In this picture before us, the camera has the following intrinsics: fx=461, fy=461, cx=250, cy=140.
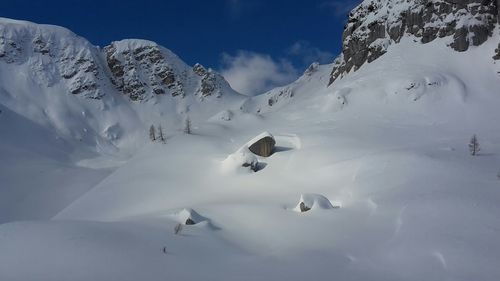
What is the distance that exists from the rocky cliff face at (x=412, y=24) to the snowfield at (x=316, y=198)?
5.24 feet

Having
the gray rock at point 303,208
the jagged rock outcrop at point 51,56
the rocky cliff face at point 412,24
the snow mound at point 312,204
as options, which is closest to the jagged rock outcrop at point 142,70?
the jagged rock outcrop at point 51,56

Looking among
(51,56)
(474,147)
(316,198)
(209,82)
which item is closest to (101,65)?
(51,56)

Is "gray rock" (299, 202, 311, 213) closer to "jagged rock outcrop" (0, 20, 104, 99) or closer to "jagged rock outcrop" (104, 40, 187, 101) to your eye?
"jagged rock outcrop" (0, 20, 104, 99)

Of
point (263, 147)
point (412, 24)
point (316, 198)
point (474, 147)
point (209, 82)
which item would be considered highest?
point (209, 82)

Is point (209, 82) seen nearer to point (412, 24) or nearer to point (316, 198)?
point (412, 24)

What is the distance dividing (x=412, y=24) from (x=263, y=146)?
3235cm

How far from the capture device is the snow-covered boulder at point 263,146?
29531mm

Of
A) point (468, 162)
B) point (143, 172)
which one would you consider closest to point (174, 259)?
point (468, 162)

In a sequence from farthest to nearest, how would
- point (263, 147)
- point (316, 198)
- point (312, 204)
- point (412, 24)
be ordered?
1. point (412, 24)
2. point (263, 147)
3. point (316, 198)
4. point (312, 204)

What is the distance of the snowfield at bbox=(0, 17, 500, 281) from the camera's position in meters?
10.6

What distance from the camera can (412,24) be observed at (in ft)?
174

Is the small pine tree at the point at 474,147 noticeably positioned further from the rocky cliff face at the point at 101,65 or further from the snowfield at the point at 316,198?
the rocky cliff face at the point at 101,65

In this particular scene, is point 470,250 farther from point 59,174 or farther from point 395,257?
point 59,174

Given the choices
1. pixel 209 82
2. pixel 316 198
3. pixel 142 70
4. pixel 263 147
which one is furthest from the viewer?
pixel 209 82
